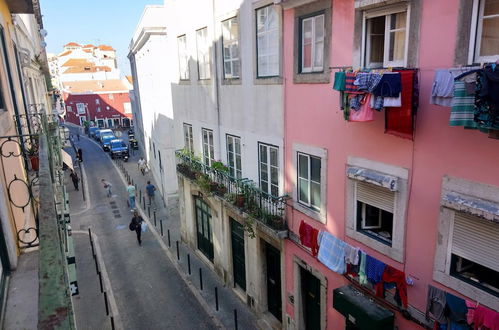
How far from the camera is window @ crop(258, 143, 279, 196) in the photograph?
35.9 feet

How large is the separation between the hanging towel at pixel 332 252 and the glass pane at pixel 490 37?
4.72 metres

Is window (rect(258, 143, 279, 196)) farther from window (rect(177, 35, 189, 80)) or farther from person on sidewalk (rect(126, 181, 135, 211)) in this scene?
person on sidewalk (rect(126, 181, 135, 211))

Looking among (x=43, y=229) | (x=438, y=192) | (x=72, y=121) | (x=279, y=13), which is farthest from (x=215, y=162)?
(x=72, y=121)

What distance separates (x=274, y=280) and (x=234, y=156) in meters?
4.32

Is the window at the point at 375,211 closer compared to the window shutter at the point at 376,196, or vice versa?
the window shutter at the point at 376,196

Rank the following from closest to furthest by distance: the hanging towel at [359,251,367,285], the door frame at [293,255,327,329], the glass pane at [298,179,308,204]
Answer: the hanging towel at [359,251,367,285] < the door frame at [293,255,327,329] < the glass pane at [298,179,308,204]

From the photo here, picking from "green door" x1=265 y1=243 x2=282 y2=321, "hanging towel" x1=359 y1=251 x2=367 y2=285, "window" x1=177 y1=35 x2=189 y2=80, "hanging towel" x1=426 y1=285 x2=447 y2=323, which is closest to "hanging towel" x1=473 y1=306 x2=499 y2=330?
"hanging towel" x1=426 y1=285 x2=447 y2=323

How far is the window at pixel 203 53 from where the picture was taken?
14027 mm

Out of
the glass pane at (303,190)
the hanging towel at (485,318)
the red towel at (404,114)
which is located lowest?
the hanging towel at (485,318)

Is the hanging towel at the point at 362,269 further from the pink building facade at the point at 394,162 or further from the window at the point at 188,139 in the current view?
the window at the point at 188,139

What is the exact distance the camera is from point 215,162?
13750 mm

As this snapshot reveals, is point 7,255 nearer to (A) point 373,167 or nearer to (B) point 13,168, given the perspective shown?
(B) point 13,168

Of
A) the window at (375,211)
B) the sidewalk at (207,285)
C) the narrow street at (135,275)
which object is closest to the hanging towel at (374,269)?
the window at (375,211)

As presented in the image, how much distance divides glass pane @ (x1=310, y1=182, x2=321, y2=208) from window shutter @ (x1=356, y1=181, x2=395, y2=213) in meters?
1.44
